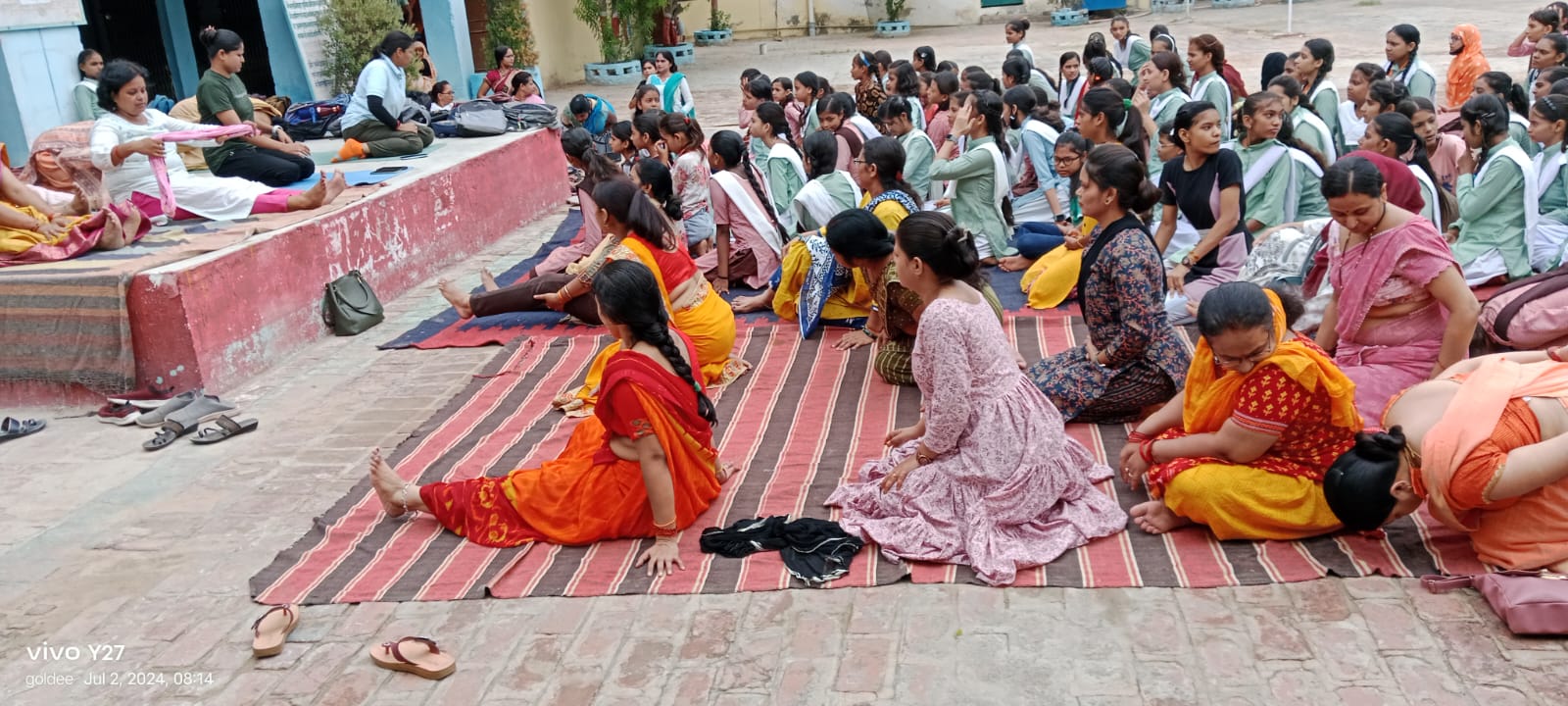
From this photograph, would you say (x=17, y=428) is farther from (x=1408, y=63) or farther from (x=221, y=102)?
(x=1408, y=63)

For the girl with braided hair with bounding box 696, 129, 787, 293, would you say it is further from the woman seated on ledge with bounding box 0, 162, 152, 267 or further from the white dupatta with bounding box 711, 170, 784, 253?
the woman seated on ledge with bounding box 0, 162, 152, 267

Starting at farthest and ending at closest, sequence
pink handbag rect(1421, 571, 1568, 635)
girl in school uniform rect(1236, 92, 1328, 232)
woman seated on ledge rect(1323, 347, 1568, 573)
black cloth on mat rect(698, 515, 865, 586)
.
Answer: girl in school uniform rect(1236, 92, 1328, 232), black cloth on mat rect(698, 515, 865, 586), woman seated on ledge rect(1323, 347, 1568, 573), pink handbag rect(1421, 571, 1568, 635)

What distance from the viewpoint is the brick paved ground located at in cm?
317

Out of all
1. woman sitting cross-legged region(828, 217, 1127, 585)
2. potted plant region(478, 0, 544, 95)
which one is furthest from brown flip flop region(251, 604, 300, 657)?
potted plant region(478, 0, 544, 95)

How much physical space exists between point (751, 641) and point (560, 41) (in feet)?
58.8

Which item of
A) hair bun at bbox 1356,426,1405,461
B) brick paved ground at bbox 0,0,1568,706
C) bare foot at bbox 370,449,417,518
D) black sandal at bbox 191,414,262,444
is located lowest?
brick paved ground at bbox 0,0,1568,706

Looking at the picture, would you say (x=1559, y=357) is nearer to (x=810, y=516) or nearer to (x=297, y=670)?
(x=810, y=516)

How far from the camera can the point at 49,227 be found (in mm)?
6500

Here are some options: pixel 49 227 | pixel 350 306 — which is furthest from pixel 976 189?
pixel 49 227

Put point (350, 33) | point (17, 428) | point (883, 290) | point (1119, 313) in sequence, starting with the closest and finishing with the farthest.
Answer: point (1119, 313), point (883, 290), point (17, 428), point (350, 33)

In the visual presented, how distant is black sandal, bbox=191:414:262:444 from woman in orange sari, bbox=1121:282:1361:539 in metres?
4.06

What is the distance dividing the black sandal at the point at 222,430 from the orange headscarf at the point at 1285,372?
416 cm

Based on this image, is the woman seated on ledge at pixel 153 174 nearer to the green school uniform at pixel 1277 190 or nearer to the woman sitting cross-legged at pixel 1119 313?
the woman sitting cross-legged at pixel 1119 313

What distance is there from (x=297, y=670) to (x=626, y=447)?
1.18 meters
